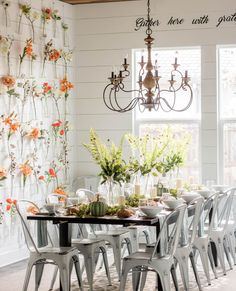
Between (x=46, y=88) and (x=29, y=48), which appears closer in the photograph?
(x=29, y=48)

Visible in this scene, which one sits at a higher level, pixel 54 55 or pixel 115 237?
pixel 54 55

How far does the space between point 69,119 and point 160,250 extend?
3377 mm

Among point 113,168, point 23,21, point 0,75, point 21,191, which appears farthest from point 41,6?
point 113,168

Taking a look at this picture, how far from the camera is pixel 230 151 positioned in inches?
304

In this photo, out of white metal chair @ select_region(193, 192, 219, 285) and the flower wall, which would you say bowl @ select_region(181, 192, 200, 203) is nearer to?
white metal chair @ select_region(193, 192, 219, 285)

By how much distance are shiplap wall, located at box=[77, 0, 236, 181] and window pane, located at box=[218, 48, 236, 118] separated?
119mm

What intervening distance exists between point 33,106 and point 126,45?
1492 millimetres

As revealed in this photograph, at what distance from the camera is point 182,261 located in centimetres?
536

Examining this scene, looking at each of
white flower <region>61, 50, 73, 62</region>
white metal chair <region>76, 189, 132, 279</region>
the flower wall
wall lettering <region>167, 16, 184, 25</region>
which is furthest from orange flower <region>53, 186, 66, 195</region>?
wall lettering <region>167, 16, 184, 25</region>

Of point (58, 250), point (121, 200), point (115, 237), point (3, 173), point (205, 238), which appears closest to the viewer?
point (58, 250)

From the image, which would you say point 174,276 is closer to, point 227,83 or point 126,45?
point 227,83

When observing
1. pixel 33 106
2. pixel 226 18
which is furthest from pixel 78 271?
pixel 226 18

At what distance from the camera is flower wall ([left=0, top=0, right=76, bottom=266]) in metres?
6.74

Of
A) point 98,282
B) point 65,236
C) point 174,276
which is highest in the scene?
point 65,236
